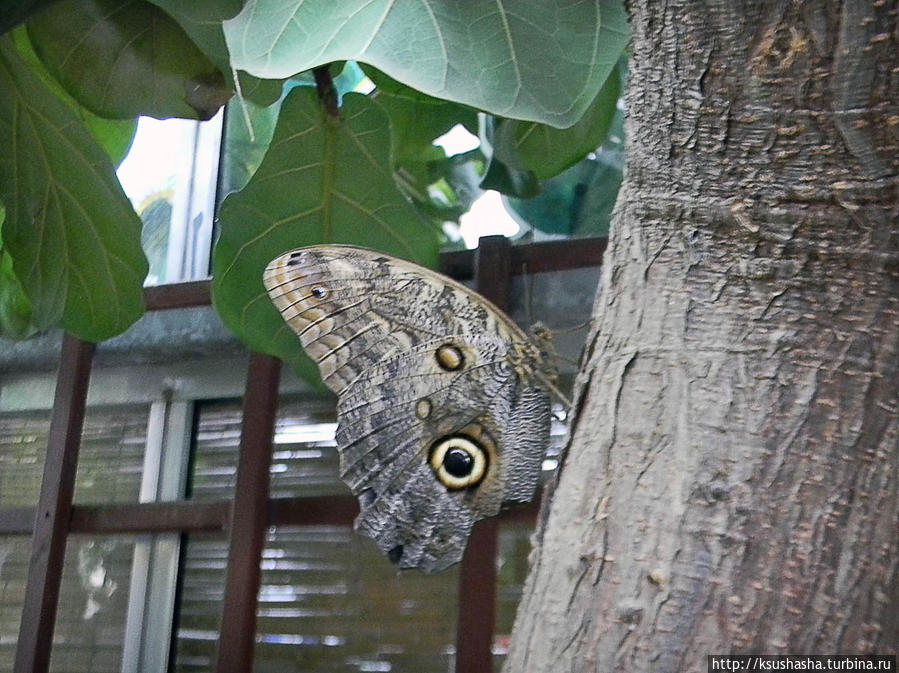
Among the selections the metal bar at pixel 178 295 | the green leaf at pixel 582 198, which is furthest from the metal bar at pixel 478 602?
the metal bar at pixel 178 295

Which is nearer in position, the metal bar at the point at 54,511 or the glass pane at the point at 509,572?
the glass pane at the point at 509,572

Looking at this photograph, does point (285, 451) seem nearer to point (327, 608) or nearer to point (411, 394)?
point (327, 608)

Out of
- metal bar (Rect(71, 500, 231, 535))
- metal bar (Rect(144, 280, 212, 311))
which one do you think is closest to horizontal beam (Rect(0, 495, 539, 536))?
metal bar (Rect(71, 500, 231, 535))

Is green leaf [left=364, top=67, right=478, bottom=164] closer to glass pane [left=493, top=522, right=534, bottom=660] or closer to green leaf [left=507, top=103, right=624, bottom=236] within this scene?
green leaf [left=507, top=103, right=624, bottom=236]

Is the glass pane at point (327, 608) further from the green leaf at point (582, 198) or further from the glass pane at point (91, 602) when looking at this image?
the green leaf at point (582, 198)

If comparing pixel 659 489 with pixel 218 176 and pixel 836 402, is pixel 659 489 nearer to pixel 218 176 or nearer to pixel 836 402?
pixel 836 402

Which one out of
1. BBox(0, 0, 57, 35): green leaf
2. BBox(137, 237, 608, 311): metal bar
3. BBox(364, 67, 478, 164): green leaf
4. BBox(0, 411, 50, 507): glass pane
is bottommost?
BBox(0, 411, 50, 507): glass pane
